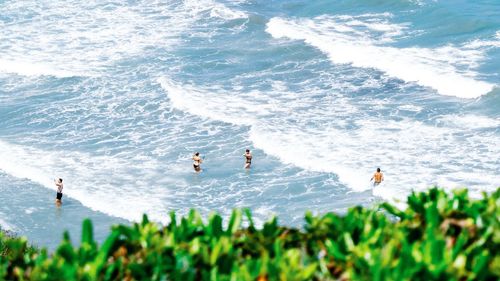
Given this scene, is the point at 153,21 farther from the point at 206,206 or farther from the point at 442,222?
the point at 442,222

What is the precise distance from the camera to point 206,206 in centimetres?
2548

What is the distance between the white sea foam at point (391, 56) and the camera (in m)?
35.2

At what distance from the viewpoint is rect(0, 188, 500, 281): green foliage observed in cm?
652

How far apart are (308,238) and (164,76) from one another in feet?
103

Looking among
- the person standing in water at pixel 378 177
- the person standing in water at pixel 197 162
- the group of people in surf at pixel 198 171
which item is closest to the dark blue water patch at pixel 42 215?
the group of people in surf at pixel 198 171

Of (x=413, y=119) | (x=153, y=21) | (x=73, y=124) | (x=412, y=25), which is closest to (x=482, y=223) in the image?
(x=413, y=119)

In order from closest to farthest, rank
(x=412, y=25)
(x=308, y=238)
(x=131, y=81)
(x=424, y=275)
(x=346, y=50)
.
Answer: (x=424, y=275) → (x=308, y=238) → (x=131, y=81) → (x=346, y=50) → (x=412, y=25)

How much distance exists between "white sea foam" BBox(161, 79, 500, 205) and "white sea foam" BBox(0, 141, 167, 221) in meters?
4.56

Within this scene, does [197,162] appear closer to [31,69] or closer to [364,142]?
[364,142]

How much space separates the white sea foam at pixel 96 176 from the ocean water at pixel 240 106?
0.07 m

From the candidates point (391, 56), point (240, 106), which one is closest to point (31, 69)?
point (240, 106)

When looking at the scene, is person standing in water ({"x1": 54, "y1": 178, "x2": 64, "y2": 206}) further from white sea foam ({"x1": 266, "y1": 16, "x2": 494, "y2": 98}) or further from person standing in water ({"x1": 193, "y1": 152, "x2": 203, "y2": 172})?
white sea foam ({"x1": 266, "y1": 16, "x2": 494, "y2": 98})

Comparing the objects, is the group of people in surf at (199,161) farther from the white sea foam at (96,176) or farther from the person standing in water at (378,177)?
the person standing in water at (378,177)

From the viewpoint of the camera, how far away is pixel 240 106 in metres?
34.1
